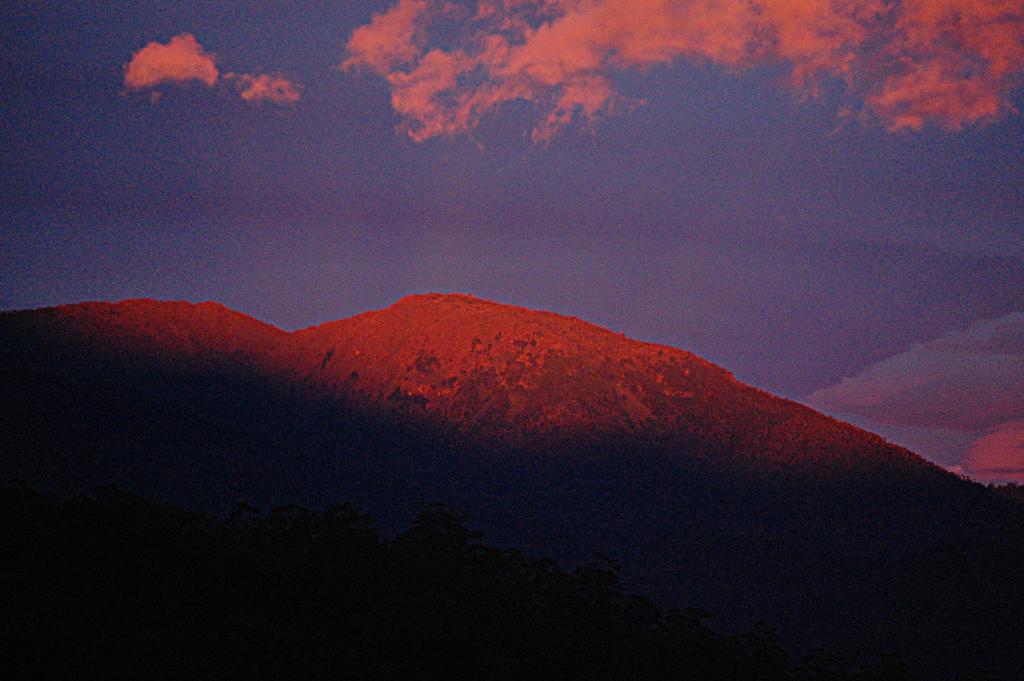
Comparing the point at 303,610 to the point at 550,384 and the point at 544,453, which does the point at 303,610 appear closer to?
the point at 544,453

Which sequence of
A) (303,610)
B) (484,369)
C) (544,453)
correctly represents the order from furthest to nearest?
(484,369), (544,453), (303,610)

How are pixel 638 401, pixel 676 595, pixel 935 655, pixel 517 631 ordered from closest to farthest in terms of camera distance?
pixel 517 631 < pixel 935 655 < pixel 676 595 < pixel 638 401

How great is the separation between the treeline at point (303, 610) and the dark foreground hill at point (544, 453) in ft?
190

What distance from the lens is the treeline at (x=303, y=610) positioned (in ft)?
83.3

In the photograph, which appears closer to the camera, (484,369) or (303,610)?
(303,610)

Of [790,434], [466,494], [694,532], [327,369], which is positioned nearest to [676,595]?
[694,532]

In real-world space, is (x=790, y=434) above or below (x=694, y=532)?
above

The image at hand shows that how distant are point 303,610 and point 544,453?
425ft

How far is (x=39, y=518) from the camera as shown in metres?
32.1

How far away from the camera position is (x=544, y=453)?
160m

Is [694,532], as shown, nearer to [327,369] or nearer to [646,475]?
[646,475]

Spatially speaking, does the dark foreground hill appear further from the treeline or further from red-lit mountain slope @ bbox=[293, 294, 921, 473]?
the treeline

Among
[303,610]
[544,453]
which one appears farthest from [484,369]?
[303,610]

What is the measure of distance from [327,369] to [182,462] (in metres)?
70.9
